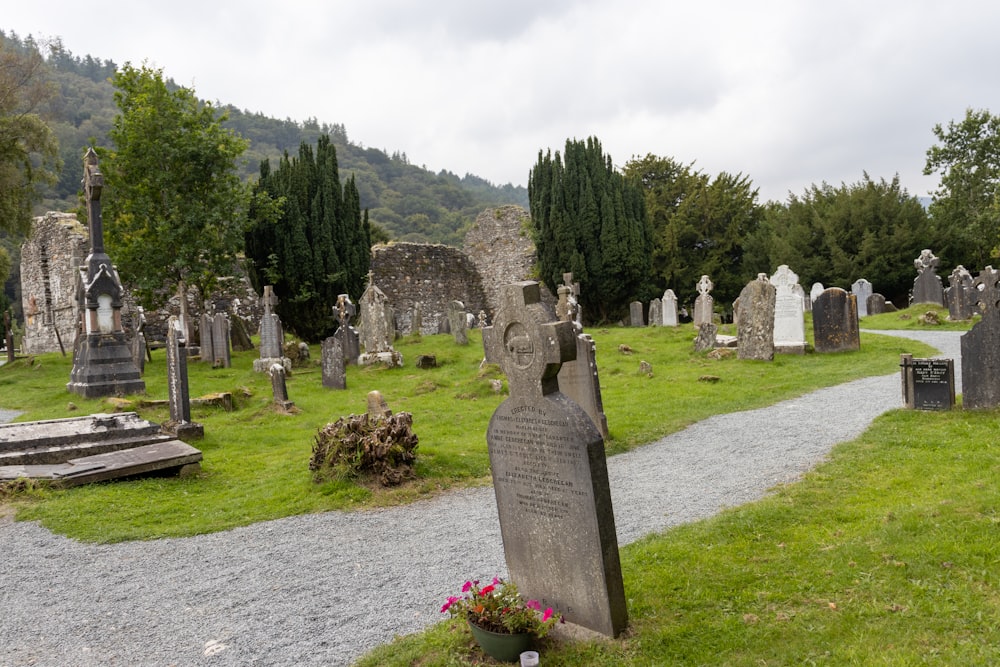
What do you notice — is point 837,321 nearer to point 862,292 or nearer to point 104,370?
point 862,292

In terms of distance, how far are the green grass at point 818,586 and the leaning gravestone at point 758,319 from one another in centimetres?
759

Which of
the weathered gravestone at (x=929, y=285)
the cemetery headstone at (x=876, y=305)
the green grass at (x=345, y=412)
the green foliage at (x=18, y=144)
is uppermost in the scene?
the green foliage at (x=18, y=144)

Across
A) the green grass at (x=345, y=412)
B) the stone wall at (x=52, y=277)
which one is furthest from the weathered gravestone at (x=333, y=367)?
the stone wall at (x=52, y=277)

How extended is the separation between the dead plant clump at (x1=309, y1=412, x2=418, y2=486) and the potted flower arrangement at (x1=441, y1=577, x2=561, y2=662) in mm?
3498

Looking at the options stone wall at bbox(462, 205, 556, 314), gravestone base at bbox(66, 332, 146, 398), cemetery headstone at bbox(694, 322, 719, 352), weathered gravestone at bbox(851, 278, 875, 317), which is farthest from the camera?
stone wall at bbox(462, 205, 556, 314)

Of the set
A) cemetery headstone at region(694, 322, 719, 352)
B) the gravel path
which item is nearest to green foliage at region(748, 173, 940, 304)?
cemetery headstone at region(694, 322, 719, 352)

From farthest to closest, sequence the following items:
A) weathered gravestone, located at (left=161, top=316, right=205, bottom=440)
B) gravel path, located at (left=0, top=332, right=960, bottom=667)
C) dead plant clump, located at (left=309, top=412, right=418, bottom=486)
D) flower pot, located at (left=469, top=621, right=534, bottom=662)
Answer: weathered gravestone, located at (left=161, top=316, right=205, bottom=440) → dead plant clump, located at (left=309, top=412, right=418, bottom=486) → gravel path, located at (left=0, top=332, right=960, bottom=667) → flower pot, located at (left=469, top=621, right=534, bottom=662)

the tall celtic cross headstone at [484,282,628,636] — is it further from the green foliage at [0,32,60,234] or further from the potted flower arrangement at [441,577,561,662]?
the green foliage at [0,32,60,234]

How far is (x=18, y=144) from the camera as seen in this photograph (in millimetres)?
18984

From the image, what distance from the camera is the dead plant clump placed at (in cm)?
681

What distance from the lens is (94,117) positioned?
4894 cm

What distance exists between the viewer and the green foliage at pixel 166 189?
17.1m

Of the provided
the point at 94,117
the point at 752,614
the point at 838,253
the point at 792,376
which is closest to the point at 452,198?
the point at 94,117

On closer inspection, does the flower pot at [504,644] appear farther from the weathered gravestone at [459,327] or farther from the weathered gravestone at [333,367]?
the weathered gravestone at [459,327]
